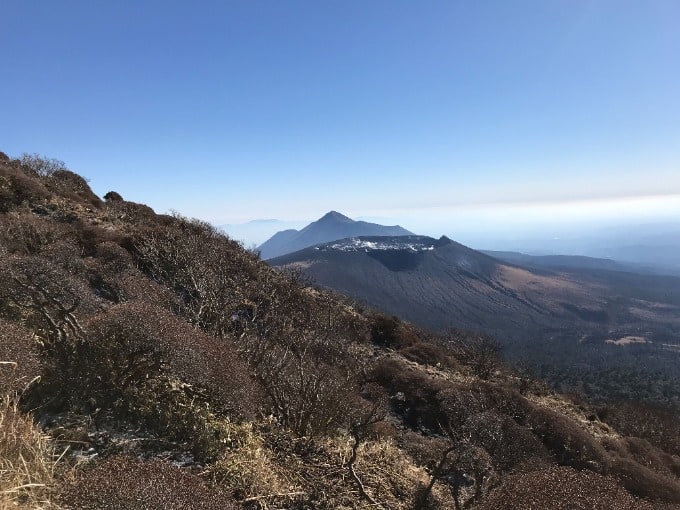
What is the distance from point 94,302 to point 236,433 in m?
2.44

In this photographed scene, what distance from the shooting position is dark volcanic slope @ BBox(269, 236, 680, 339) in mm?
144625

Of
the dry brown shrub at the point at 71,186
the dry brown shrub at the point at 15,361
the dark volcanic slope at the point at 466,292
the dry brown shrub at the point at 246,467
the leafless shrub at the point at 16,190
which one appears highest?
the dry brown shrub at the point at 71,186

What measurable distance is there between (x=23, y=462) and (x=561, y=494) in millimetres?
3453

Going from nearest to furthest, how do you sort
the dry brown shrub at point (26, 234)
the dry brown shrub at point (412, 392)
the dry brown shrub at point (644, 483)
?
the dry brown shrub at point (26, 234), the dry brown shrub at point (644, 483), the dry brown shrub at point (412, 392)

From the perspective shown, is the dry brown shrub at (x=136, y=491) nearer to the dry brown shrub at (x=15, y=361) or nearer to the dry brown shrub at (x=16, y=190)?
the dry brown shrub at (x=15, y=361)

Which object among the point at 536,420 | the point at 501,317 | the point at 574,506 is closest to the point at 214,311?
the point at 574,506

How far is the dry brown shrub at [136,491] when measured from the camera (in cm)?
221

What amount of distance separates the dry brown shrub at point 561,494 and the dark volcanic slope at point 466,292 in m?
130

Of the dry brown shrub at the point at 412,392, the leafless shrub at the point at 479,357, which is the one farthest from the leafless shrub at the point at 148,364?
the leafless shrub at the point at 479,357

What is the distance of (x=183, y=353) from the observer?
3.86 m

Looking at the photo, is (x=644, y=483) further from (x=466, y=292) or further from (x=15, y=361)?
(x=466, y=292)

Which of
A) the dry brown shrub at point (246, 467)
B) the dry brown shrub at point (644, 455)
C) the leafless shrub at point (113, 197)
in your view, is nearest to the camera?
the dry brown shrub at point (246, 467)

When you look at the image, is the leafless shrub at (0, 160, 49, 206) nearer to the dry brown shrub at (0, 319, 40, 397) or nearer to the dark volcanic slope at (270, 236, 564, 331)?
the dry brown shrub at (0, 319, 40, 397)

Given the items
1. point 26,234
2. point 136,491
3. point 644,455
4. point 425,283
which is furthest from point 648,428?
point 425,283
